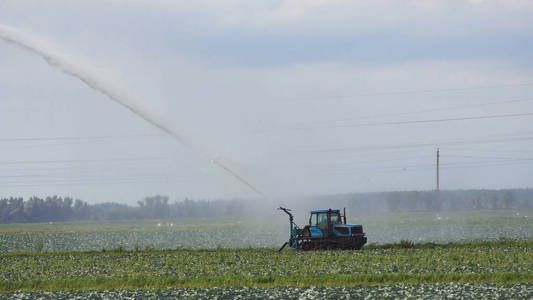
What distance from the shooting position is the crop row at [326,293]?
96.7 feet

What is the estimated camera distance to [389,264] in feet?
133

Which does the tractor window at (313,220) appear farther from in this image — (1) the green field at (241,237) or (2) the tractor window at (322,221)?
(1) the green field at (241,237)

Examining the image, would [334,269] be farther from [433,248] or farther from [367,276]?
[433,248]

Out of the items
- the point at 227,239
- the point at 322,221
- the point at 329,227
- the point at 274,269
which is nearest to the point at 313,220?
the point at 322,221

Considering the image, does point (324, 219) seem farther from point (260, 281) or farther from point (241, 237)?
point (241, 237)

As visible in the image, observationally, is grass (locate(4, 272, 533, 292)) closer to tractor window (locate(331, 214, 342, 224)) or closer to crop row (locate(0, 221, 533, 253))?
tractor window (locate(331, 214, 342, 224))

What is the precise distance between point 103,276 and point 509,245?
95.7ft

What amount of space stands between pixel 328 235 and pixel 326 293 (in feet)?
73.0

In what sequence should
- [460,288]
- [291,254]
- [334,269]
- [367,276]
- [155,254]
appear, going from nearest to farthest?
[460,288], [367,276], [334,269], [291,254], [155,254]

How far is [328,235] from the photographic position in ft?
174

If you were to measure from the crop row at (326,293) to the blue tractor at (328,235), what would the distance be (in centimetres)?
1946

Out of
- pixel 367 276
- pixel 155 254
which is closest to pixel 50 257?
pixel 155 254

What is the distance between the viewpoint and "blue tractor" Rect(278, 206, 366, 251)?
5272cm

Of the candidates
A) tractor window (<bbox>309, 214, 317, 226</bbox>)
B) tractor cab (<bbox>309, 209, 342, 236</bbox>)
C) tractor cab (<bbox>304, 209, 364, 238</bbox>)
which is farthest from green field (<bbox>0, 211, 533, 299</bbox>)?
tractor window (<bbox>309, 214, 317, 226</bbox>)
